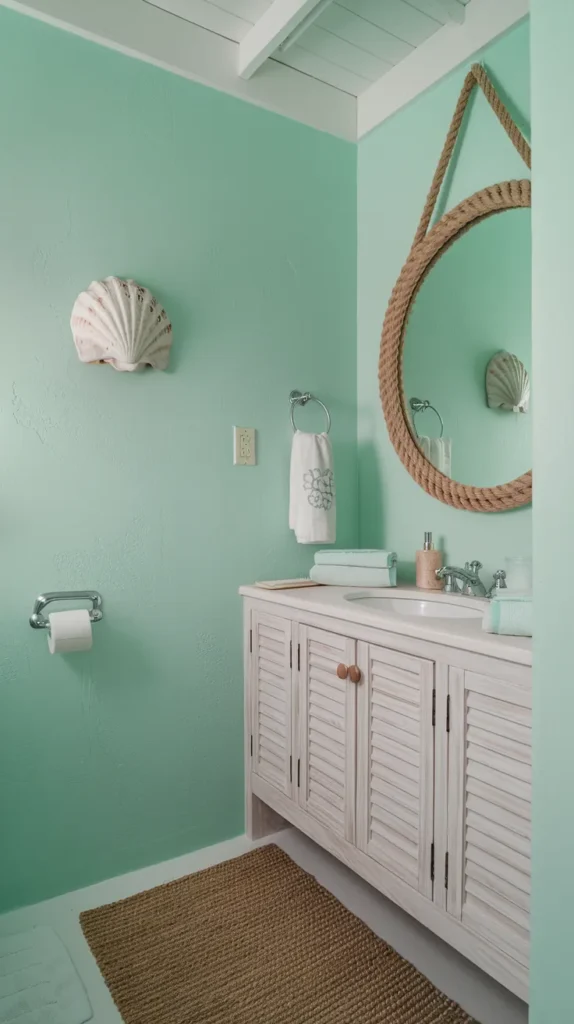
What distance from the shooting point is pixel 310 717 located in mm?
1682

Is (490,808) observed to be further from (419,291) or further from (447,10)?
(447,10)

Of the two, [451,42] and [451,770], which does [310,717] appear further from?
[451,42]

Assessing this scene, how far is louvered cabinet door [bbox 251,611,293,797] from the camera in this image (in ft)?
5.80

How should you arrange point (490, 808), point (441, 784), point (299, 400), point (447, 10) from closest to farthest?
1. point (490, 808)
2. point (441, 784)
3. point (447, 10)
4. point (299, 400)

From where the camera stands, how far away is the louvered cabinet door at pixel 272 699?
1768 millimetres

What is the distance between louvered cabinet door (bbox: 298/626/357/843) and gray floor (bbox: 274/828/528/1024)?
230mm

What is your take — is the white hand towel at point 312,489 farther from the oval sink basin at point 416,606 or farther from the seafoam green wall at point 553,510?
the seafoam green wall at point 553,510

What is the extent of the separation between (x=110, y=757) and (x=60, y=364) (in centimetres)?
104

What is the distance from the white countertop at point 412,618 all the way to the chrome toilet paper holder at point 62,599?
440 mm

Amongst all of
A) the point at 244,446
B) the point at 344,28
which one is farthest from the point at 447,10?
the point at 244,446

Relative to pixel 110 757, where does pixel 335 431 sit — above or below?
above

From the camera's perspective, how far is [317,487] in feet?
6.36

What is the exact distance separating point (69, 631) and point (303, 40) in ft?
5.89

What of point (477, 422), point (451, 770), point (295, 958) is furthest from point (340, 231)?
point (295, 958)
